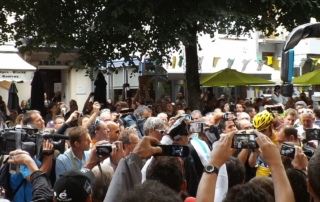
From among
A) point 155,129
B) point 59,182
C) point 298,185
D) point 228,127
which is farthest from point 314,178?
point 228,127

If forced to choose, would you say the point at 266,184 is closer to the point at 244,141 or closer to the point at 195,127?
the point at 244,141

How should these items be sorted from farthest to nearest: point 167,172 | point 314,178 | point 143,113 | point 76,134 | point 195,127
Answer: point 143,113 < point 195,127 < point 76,134 < point 167,172 < point 314,178

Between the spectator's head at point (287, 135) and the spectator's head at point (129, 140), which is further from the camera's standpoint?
the spectator's head at point (287, 135)

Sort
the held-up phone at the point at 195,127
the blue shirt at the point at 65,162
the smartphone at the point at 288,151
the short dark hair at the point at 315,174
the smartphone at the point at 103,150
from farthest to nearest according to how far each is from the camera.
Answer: the held-up phone at the point at 195,127 → the blue shirt at the point at 65,162 → the smartphone at the point at 103,150 → the smartphone at the point at 288,151 → the short dark hair at the point at 315,174

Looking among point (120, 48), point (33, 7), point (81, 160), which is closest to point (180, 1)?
point (120, 48)

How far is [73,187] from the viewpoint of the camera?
3.78 metres

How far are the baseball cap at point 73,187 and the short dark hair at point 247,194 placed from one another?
Result: 873mm

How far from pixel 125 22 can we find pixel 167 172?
36.7ft

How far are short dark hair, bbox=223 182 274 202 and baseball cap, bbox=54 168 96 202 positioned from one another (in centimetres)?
87

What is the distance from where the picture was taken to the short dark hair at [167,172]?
430 cm

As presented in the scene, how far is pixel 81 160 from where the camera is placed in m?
6.83

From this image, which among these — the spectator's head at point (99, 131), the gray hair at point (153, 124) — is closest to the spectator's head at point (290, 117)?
the gray hair at point (153, 124)

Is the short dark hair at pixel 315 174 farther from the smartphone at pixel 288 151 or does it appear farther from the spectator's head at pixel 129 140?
the spectator's head at pixel 129 140

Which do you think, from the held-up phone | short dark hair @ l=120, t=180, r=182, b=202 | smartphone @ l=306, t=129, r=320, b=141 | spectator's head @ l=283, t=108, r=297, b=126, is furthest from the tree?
short dark hair @ l=120, t=180, r=182, b=202
